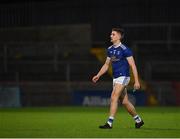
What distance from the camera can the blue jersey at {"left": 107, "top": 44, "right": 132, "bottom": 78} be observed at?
13916 millimetres

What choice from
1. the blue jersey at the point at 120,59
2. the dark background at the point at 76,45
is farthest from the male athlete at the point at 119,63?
the dark background at the point at 76,45

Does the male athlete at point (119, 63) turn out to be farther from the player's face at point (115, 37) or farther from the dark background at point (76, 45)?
the dark background at point (76, 45)

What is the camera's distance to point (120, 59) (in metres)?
14.0

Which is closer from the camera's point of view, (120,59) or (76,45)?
(120,59)

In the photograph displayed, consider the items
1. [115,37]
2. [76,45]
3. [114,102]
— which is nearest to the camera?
[114,102]

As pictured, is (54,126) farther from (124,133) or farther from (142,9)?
(142,9)

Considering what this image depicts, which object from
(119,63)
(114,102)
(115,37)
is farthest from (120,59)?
(114,102)

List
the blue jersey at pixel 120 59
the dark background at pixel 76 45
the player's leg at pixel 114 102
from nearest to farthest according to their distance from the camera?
the player's leg at pixel 114 102 < the blue jersey at pixel 120 59 < the dark background at pixel 76 45

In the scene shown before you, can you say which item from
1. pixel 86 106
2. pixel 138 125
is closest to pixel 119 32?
pixel 138 125

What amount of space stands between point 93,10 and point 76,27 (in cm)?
149

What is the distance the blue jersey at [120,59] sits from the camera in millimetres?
13916

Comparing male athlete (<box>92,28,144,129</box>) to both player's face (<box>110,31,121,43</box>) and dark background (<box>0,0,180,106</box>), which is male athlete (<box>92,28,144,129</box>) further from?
dark background (<box>0,0,180,106</box>)

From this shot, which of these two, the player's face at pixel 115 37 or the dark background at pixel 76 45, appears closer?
the player's face at pixel 115 37

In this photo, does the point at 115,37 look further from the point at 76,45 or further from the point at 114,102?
the point at 76,45
